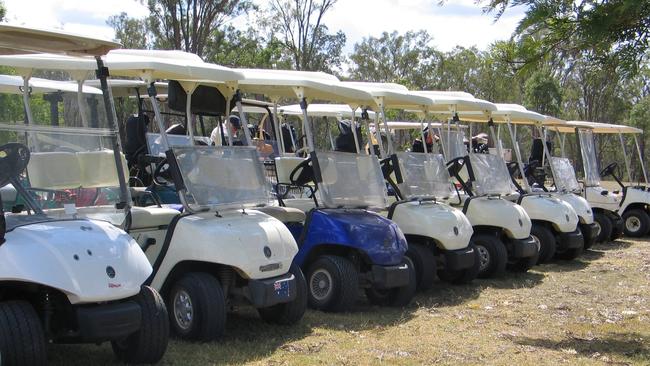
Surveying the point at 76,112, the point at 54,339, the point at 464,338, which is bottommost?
the point at 464,338

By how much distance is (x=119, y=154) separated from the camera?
17.4 ft

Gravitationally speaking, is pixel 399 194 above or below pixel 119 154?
below

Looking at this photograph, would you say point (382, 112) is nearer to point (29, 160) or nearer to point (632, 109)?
point (29, 160)

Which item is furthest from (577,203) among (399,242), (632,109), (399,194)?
(632,109)

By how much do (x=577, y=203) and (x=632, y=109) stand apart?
29.2 meters

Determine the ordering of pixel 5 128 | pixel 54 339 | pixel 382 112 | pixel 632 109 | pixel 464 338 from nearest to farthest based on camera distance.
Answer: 1. pixel 54 339
2. pixel 5 128
3. pixel 464 338
4. pixel 382 112
5. pixel 632 109

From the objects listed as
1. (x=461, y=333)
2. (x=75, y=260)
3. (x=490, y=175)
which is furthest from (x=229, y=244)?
(x=490, y=175)

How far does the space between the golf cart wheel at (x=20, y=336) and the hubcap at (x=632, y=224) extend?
13.0 meters

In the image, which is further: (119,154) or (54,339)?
(119,154)

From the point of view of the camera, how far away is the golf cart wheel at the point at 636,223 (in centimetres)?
1464

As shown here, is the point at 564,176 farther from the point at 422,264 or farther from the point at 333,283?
the point at 333,283

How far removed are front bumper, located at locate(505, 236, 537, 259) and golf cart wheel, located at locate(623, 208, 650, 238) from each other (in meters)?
6.02

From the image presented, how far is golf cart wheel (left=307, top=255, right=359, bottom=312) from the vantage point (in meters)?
6.88

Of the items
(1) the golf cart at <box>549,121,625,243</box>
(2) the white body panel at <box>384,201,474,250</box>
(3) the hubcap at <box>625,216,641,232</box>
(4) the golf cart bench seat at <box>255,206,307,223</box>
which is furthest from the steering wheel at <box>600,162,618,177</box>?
(4) the golf cart bench seat at <box>255,206,307,223</box>
